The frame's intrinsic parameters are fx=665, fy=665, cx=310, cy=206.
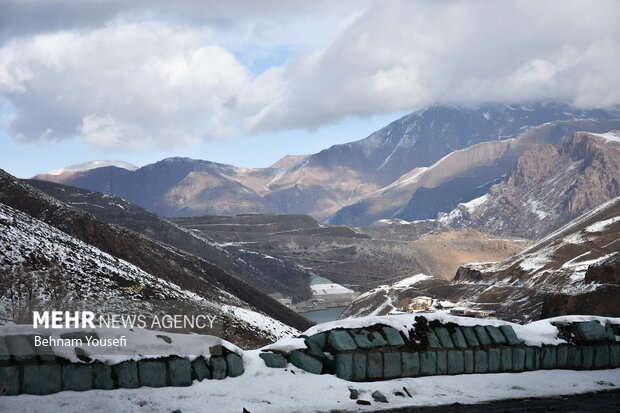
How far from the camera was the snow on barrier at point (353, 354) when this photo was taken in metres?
17.9

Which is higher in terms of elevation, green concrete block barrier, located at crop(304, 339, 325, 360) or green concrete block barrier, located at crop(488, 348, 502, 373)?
green concrete block barrier, located at crop(304, 339, 325, 360)

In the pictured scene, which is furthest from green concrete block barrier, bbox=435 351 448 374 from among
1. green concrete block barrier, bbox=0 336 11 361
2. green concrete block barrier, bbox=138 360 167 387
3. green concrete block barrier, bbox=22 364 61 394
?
green concrete block barrier, bbox=0 336 11 361

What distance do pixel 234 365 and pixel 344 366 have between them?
3.69m

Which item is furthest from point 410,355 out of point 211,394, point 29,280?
point 29,280

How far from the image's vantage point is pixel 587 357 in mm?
26375

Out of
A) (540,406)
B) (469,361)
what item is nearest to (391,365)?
(469,361)

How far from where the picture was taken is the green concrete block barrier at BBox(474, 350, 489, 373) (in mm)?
24327

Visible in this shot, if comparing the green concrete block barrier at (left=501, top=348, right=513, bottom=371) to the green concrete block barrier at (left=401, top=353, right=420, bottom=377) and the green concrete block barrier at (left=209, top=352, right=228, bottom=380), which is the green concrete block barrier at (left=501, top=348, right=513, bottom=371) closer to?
the green concrete block barrier at (left=401, top=353, right=420, bottom=377)

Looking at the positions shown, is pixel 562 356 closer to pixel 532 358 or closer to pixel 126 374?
pixel 532 358

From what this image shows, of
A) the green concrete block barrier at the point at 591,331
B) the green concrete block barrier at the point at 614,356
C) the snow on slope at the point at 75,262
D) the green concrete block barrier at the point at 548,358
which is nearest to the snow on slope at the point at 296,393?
the green concrete block barrier at the point at 548,358

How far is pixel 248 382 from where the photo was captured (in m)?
20.0

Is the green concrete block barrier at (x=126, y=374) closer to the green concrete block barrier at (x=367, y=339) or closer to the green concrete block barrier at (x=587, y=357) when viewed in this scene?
the green concrete block barrier at (x=367, y=339)

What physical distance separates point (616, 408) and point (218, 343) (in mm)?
11815

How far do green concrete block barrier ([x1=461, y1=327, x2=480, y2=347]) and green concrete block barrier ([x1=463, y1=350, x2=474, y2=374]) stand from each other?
0.45 meters
